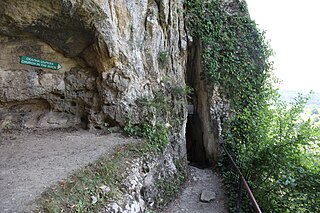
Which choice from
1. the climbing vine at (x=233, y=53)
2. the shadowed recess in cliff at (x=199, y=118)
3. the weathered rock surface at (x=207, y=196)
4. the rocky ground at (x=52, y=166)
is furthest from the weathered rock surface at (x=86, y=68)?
the climbing vine at (x=233, y=53)

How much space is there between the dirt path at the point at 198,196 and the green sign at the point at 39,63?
394cm

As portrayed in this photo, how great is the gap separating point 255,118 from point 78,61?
14.7 feet

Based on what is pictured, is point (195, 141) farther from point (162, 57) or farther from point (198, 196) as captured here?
point (162, 57)

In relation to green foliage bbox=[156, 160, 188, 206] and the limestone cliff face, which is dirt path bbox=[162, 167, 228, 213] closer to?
green foliage bbox=[156, 160, 188, 206]

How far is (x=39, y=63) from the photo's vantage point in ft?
16.4

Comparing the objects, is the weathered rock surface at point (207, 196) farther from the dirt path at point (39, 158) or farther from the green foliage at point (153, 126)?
the dirt path at point (39, 158)

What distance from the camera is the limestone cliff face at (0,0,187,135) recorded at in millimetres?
4488

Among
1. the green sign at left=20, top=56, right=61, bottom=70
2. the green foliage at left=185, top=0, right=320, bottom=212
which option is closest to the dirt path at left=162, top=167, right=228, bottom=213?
the green foliage at left=185, top=0, right=320, bottom=212

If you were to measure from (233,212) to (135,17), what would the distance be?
4.91 metres

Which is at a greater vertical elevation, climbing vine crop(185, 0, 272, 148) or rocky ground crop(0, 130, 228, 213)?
climbing vine crop(185, 0, 272, 148)

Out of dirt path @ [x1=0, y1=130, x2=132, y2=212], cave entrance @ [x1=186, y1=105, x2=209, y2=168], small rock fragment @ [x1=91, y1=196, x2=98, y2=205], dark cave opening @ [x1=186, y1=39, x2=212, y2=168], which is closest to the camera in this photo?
dirt path @ [x1=0, y1=130, x2=132, y2=212]

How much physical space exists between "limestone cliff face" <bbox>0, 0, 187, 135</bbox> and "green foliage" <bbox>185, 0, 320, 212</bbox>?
2.43m

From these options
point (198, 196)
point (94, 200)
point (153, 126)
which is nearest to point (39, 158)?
point (94, 200)

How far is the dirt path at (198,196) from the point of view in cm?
470
